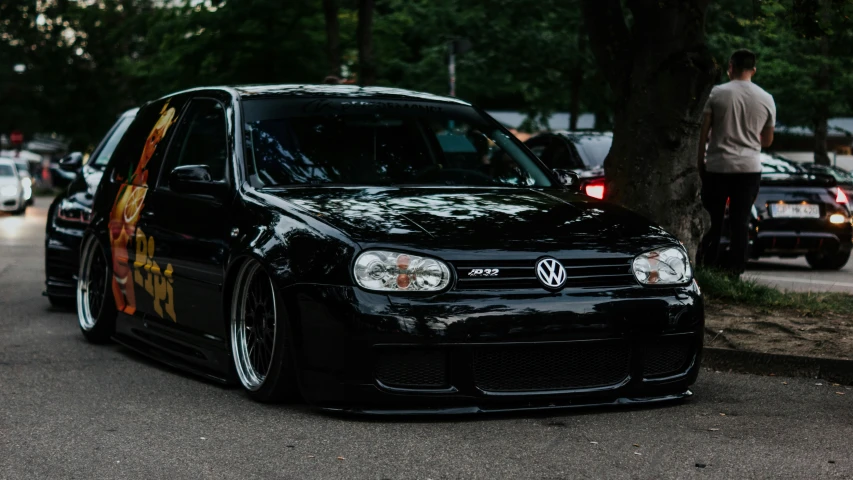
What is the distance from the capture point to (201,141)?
7.52m

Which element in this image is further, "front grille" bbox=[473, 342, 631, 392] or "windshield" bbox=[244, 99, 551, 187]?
"windshield" bbox=[244, 99, 551, 187]

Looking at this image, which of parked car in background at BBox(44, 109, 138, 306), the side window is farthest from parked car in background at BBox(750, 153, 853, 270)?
the side window

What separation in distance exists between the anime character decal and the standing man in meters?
4.45

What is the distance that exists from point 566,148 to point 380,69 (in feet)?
41.4

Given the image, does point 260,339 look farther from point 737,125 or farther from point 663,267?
point 737,125

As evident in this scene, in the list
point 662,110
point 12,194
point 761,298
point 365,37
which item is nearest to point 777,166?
point 662,110

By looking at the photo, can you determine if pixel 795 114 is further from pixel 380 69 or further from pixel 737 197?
pixel 737 197

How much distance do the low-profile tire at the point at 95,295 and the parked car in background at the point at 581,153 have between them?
18.4 ft

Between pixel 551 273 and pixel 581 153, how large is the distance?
820 centimetres

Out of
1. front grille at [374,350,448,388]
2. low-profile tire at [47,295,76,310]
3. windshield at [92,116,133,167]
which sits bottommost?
low-profile tire at [47,295,76,310]

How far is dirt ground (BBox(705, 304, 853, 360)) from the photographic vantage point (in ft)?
24.7

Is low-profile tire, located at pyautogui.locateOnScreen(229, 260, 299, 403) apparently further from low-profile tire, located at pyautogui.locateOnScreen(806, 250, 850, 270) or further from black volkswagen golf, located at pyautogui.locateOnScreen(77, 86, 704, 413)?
low-profile tire, located at pyautogui.locateOnScreen(806, 250, 850, 270)

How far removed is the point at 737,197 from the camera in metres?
10.9

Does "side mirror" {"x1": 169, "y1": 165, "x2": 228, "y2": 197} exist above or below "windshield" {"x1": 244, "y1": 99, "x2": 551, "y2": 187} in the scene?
below
